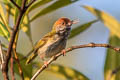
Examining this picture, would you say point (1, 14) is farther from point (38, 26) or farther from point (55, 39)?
point (38, 26)

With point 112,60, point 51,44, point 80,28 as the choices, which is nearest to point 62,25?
point 51,44

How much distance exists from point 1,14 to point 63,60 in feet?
6.51

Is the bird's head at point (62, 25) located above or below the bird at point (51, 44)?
above

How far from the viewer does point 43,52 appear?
3.05 m

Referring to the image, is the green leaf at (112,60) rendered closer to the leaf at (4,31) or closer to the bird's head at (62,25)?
the bird's head at (62,25)

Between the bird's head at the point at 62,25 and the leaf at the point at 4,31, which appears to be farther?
the bird's head at the point at 62,25

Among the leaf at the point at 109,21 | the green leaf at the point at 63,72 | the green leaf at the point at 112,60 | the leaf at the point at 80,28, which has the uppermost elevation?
the leaf at the point at 109,21

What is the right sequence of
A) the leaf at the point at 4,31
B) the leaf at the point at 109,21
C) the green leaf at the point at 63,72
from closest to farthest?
the leaf at the point at 4,31
the green leaf at the point at 63,72
the leaf at the point at 109,21

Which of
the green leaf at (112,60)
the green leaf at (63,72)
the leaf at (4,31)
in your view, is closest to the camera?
the leaf at (4,31)

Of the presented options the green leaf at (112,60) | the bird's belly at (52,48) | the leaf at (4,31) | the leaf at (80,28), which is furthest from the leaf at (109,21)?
the leaf at (4,31)

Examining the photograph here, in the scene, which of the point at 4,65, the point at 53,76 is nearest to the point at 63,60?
the point at 53,76

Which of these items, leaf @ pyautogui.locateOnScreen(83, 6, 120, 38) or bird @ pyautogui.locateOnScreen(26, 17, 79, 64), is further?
bird @ pyautogui.locateOnScreen(26, 17, 79, 64)

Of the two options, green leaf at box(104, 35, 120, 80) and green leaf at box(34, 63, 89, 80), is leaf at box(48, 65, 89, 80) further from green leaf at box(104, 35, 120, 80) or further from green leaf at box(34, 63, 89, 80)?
green leaf at box(104, 35, 120, 80)

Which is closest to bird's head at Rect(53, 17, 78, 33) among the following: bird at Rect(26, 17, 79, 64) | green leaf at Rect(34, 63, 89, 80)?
bird at Rect(26, 17, 79, 64)
